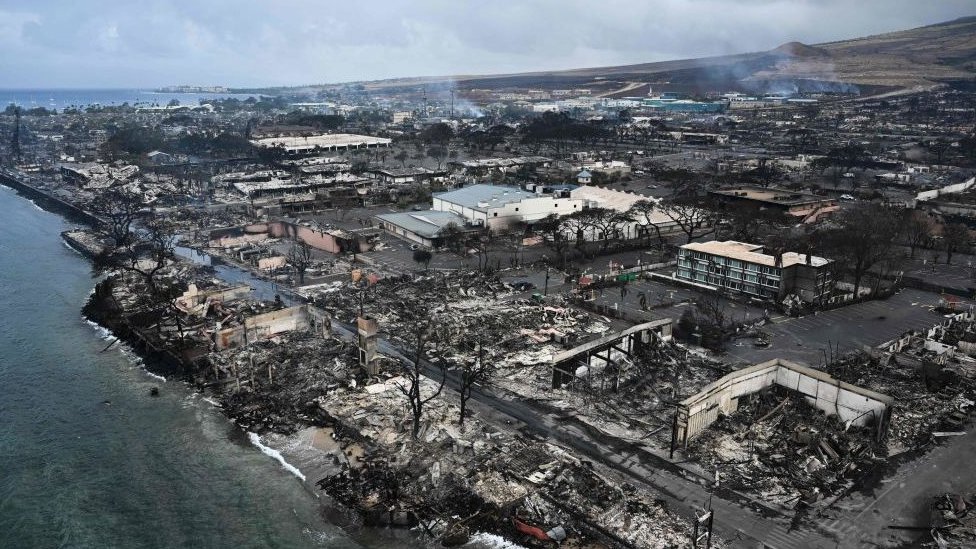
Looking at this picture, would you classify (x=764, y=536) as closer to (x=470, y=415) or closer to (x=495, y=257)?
(x=470, y=415)

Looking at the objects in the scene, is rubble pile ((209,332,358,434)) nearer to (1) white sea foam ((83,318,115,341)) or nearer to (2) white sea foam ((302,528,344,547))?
(2) white sea foam ((302,528,344,547))

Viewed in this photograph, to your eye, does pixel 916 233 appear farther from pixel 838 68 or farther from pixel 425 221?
pixel 838 68

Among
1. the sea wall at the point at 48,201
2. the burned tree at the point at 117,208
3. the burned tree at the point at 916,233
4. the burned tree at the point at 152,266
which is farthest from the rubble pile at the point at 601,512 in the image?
the sea wall at the point at 48,201

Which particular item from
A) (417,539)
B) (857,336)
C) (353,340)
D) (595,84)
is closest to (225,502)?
(417,539)

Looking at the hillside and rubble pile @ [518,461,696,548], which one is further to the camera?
the hillside

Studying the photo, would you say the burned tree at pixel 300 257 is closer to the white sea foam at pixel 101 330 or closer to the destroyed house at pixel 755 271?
the white sea foam at pixel 101 330

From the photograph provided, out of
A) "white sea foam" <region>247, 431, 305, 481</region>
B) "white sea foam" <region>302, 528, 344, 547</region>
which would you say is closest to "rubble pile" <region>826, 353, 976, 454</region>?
"white sea foam" <region>302, 528, 344, 547</region>
